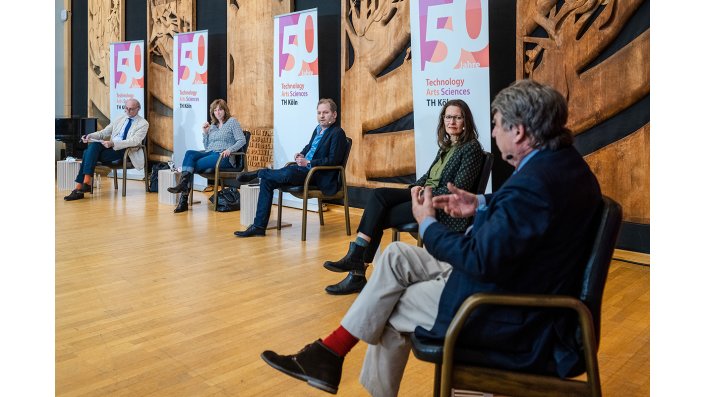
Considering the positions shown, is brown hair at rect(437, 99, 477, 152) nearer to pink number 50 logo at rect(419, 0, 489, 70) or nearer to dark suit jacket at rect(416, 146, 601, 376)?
pink number 50 logo at rect(419, 0, 489, 70)

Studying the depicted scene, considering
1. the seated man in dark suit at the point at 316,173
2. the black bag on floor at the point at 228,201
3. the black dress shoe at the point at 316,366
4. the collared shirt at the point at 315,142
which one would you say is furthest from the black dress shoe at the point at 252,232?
the black dress shoe at the point at 316,366

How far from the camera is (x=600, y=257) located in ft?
5.94

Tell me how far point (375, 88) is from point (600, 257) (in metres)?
5.42

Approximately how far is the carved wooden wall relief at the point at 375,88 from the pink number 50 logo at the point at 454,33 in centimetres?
81

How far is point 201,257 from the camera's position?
Result: 5074mm

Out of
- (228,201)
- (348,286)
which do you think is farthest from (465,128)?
(228,201)

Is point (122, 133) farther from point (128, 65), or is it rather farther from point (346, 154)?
point (346, 154)

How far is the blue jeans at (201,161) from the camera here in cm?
734

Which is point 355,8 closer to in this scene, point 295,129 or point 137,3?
point 295,129

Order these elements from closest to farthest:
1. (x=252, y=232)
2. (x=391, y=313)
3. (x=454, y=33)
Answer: (x=391, y=313) < (x=454, y=33) < (x=252, y=232)

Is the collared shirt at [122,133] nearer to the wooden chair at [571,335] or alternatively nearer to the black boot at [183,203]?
the black boot at [183,203]

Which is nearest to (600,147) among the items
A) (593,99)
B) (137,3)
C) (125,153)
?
(593,99)

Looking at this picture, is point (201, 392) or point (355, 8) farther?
point (355, 8)

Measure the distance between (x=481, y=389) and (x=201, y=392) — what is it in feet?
4.07
